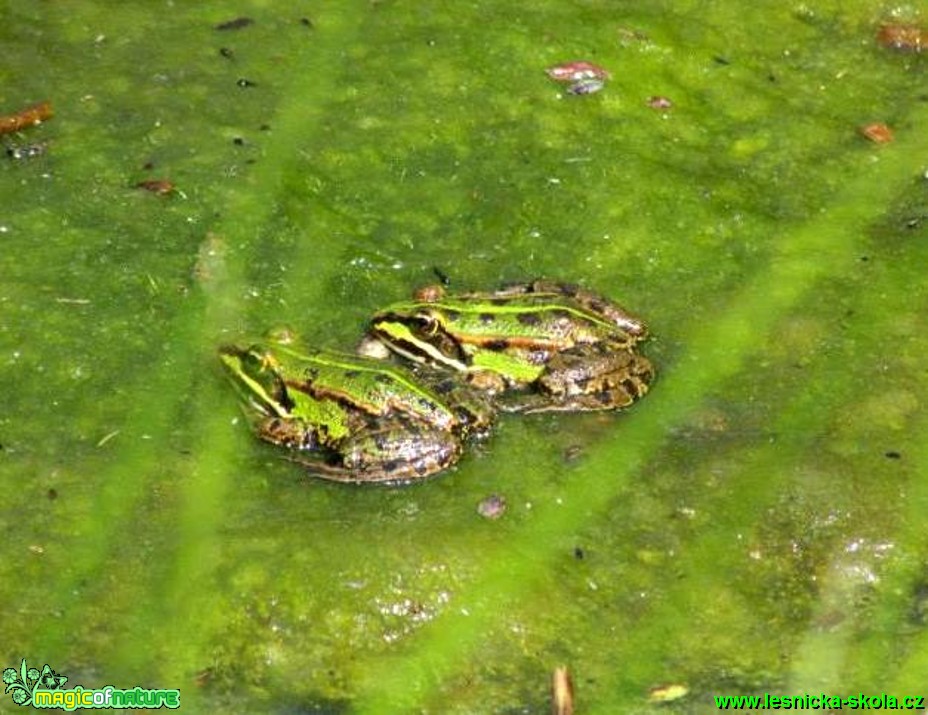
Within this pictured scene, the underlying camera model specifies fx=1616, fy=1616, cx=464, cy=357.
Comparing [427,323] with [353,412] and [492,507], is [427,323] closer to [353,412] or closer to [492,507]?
[353,412]

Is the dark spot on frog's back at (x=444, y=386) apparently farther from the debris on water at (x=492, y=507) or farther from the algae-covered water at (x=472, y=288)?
the debris on water at (x=492, y=507)

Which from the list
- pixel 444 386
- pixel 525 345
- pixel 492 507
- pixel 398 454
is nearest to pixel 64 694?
pixel 398 454

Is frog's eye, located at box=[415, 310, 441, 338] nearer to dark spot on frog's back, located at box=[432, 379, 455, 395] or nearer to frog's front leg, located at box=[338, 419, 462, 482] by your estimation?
dark spot on frog's back, located at box=[432, 379, 455, 395]

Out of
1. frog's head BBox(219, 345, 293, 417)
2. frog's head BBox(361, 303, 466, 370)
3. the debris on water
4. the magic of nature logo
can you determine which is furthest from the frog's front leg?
the magic of nature logo

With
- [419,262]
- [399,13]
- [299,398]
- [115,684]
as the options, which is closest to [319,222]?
[419,262]

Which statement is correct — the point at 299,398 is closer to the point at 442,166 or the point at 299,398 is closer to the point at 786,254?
the point at 442,166

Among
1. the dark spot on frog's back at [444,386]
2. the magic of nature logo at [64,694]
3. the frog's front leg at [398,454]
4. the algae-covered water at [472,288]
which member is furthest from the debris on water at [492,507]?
the magic of nature logo at [64,694]

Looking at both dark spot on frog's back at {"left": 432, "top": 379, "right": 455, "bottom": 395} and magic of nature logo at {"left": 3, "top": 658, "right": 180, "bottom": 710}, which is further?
dark spot on frog's back at {"left": 432, "top": 379, "right": 455, "bottom": 395}
